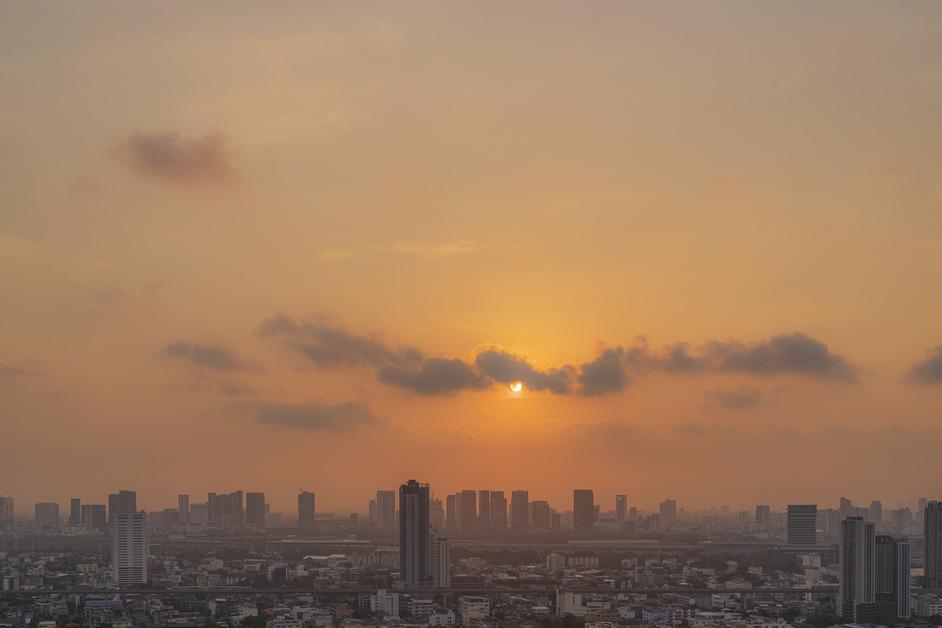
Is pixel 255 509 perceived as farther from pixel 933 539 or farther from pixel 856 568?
pixel 856 568

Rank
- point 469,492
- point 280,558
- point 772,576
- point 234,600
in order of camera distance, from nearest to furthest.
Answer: point 234,600
point 772,576
point 280,558
point 469,492

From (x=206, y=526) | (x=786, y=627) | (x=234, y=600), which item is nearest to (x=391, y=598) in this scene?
(x=234, y=600)

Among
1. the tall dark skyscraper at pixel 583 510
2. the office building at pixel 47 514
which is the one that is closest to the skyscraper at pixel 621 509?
the tall dark skyscraper at pixel 583 510

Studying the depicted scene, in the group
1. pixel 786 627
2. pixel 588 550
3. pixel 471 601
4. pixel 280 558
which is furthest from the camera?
pixel 588 550

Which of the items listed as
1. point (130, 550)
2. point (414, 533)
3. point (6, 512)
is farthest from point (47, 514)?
point (414, 533)

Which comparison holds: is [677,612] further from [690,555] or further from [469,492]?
[469,492]

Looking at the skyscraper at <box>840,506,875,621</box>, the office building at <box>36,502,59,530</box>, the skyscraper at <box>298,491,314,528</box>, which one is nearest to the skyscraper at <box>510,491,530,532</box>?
the skyscraper at <box>298,491,314,528</box>

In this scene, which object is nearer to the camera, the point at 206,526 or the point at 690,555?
the point at 690,555

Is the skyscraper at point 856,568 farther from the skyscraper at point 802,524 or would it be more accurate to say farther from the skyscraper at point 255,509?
the skyscraper at point 255,509
